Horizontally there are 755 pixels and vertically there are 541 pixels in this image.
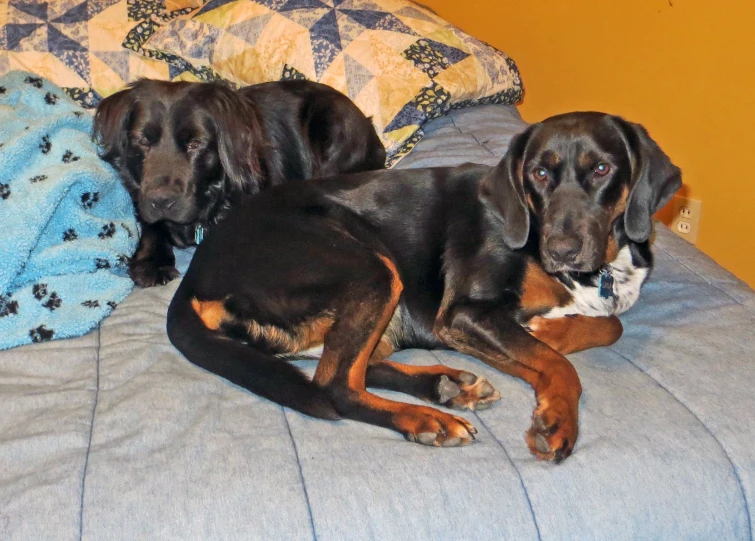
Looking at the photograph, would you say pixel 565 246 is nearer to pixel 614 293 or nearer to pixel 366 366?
pixel 614 293

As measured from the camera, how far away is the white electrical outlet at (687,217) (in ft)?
12.6

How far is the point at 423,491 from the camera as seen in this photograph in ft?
5.31

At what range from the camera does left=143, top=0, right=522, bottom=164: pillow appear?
11.7 feet

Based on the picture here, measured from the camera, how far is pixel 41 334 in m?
2.25

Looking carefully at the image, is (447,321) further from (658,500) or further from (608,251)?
(658,500)

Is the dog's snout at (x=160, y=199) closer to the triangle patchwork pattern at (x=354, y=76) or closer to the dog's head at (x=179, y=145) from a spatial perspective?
the dog's head at (x=179, y=145)

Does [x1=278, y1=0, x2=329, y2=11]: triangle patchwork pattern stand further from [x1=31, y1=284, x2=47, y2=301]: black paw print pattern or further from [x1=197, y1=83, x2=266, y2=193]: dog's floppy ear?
[x1=31, y1=284, x2=47, y2=301]: black paw print pattern

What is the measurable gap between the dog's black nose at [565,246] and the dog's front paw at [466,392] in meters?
0.46

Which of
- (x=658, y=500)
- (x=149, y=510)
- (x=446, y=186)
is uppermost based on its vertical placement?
(x=446, y=186)

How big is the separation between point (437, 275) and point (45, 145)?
1582 millimetres

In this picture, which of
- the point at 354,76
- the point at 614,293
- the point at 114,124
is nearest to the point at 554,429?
the point at 614,293

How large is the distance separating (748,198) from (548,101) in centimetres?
153

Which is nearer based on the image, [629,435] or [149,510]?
[149,510]

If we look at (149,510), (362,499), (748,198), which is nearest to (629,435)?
(362,499)
